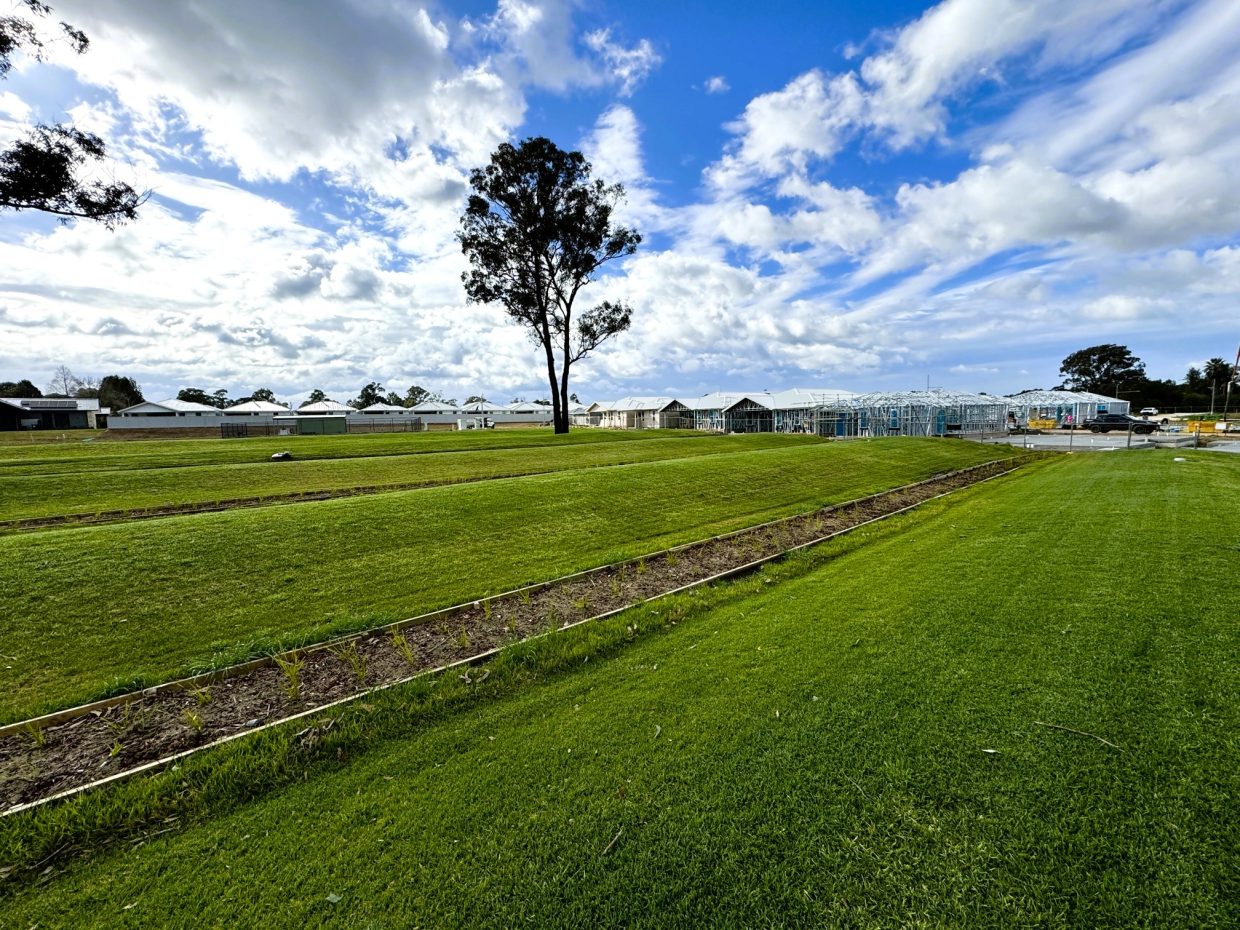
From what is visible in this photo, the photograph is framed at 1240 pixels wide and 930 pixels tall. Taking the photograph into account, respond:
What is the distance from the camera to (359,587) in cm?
735

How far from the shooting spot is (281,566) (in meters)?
7.61

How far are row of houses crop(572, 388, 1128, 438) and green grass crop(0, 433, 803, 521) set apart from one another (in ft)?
103

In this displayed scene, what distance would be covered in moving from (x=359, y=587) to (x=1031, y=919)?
7436mm

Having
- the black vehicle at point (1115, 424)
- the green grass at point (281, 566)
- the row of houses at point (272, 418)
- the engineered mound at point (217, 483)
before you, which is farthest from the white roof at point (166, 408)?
the black vehicle at point (1115, 424)

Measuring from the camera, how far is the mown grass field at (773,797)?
2574 millimetres

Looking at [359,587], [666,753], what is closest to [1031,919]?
[666,753]

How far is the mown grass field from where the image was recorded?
2.57 m

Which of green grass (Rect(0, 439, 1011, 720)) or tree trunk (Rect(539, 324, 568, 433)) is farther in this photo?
tree trunk (Rect(539, 324, 568, 433))

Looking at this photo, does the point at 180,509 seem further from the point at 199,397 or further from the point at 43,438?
the point at 199,397

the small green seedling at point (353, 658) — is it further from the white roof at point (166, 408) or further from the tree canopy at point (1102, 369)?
the tree canopy at point (1102, 369)

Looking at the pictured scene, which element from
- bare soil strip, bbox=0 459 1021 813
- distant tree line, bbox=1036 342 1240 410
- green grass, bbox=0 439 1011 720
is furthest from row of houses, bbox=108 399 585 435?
distant tree line, bbox=1036 342 1240 410

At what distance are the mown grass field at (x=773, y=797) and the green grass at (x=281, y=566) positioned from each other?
2.46 meters

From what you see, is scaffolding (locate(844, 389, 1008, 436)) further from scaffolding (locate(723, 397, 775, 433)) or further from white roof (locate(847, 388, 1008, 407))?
scaffolding (locate(723, 397, 775, 433))

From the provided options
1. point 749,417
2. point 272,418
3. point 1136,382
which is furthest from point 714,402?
point 1136,382
